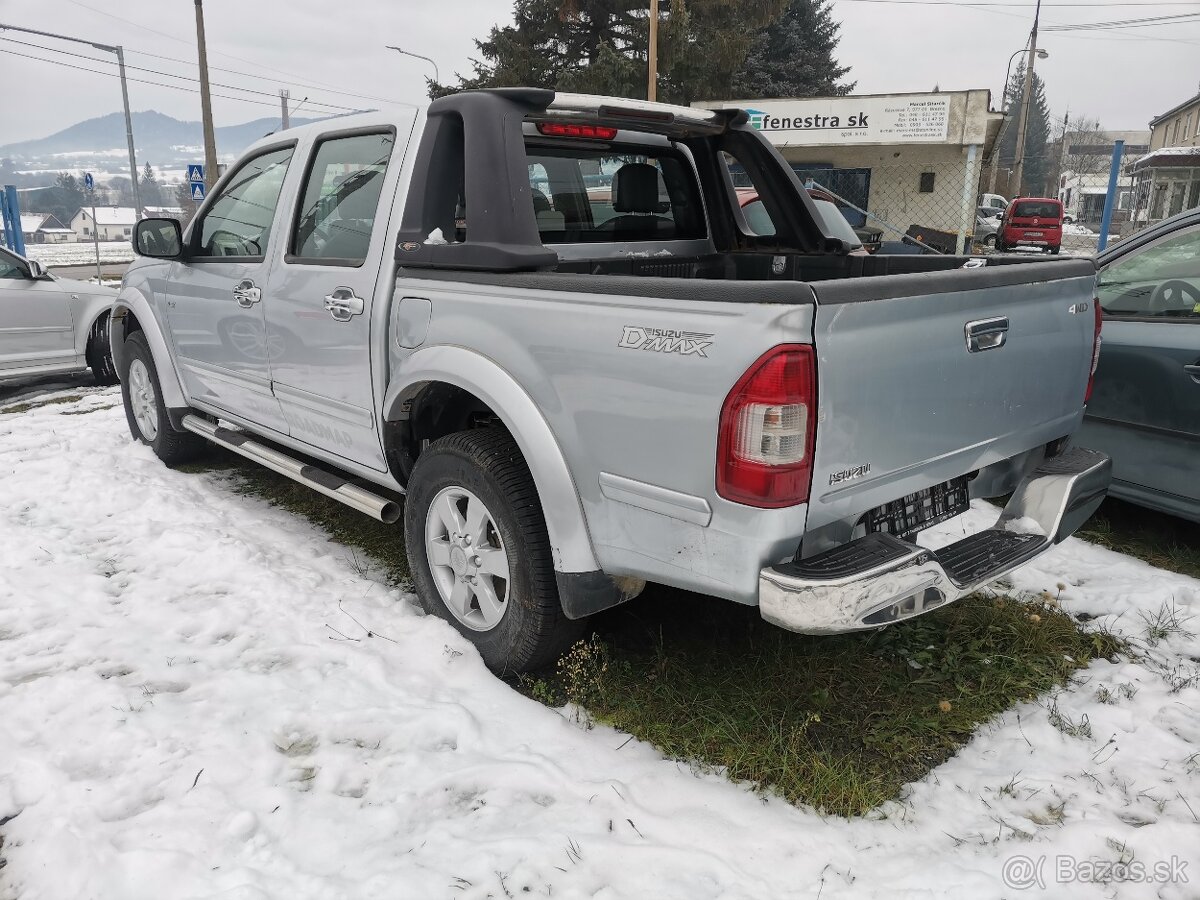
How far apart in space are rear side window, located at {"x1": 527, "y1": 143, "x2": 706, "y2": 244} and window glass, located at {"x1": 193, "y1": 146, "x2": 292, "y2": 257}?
1.37m

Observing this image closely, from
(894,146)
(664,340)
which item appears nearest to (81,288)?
(664,340)

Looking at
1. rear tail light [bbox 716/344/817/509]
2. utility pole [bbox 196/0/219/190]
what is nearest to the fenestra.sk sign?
utility pole [bbox 196/0/219/190]

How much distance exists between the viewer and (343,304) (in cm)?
344

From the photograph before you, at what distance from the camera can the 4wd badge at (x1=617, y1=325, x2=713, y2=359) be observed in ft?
7.17

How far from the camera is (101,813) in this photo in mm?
2316

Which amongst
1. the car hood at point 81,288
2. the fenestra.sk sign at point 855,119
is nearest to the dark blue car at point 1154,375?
the car hood at point 81,288

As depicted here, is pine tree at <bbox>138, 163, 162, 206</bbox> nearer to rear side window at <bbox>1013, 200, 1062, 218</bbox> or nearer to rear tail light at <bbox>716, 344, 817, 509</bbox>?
rear side window at <bbox>1013, 200, 1062, 218</bbox>

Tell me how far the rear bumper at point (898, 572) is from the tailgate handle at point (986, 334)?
0.62 metres

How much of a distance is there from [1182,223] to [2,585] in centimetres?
571

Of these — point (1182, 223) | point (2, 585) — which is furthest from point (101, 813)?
point (1182, 223)

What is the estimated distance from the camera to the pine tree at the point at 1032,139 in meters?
82.9

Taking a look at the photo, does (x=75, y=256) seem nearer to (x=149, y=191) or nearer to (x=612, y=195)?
(x=612, y=195)

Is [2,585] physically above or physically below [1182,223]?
below

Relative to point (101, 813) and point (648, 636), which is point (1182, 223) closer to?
point (648, 636)
